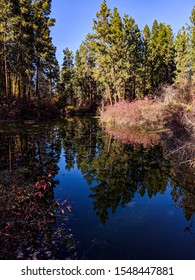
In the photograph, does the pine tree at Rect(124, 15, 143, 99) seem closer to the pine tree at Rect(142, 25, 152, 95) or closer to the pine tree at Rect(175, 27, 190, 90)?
the pine tree at Rect(142, 25, 152, 95)

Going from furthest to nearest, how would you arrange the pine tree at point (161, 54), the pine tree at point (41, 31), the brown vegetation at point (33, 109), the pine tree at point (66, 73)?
the pine tree at point (66, 73)
the pine tree at point (161, 54)
the pine tree at point (41, 31)
the brown vegetation at point (33, 109)

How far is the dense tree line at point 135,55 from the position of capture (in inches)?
1246

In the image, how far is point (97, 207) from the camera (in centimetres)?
671

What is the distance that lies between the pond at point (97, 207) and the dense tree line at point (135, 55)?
1649cm

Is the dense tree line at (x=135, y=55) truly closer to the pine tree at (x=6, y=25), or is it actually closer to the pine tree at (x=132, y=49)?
the pine tree at (x=132, y=49)

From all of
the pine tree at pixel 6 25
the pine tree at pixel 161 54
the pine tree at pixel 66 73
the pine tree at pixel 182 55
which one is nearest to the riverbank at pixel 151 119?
the pine tree at pixel 6 25

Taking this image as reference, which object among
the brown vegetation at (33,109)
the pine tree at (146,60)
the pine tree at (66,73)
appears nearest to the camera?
the brown vegetation at (33,109)

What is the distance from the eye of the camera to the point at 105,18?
3072 centimetres

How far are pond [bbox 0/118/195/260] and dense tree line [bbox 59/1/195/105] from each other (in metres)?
16.5

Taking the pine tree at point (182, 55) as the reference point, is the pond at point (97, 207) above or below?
below

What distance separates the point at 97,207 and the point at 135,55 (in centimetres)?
3573

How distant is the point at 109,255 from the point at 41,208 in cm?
251

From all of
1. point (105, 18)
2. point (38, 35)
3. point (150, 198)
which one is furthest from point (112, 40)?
point (150, 198)

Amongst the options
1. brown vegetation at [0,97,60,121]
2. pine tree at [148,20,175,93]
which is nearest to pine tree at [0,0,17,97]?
brown vegetation at [0,97,60,121]
